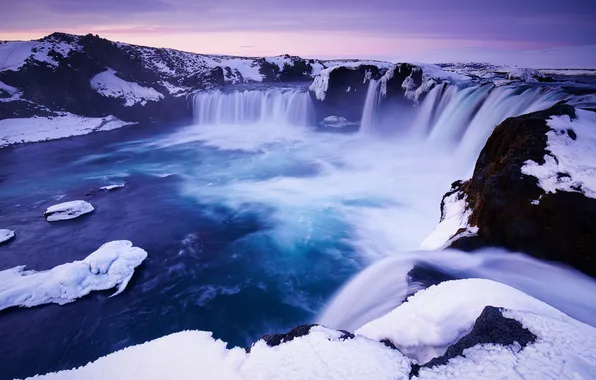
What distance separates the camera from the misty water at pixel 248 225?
268 inches

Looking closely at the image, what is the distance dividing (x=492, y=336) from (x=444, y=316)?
0.56 meters

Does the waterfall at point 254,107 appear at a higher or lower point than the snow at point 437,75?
lower

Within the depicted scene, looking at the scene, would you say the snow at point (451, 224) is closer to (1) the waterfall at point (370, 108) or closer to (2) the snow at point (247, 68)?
(1) the waterfall at point (370, 108)

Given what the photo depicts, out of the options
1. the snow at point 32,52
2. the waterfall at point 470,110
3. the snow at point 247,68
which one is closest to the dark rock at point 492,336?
the waterfall at point 470,110

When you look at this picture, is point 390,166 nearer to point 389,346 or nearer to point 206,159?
point 206,159

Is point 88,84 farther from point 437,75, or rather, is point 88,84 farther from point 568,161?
point 568,161

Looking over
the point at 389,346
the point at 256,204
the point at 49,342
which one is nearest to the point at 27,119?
the point at 256,204

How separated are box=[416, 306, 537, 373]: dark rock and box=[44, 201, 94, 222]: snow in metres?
14.3

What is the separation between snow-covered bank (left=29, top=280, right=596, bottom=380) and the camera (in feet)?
8.72

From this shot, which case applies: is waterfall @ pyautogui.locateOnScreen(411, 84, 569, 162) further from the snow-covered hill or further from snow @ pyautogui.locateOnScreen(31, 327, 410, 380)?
snow @ pyautogui.locateOnScreen(31, 327, 410, 380)

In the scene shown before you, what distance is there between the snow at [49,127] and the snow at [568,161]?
A: 33.7 metres

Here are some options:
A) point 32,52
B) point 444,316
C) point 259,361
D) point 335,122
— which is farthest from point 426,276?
point 32,52

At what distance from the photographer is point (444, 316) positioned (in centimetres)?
337

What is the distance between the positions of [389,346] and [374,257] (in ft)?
21.9
